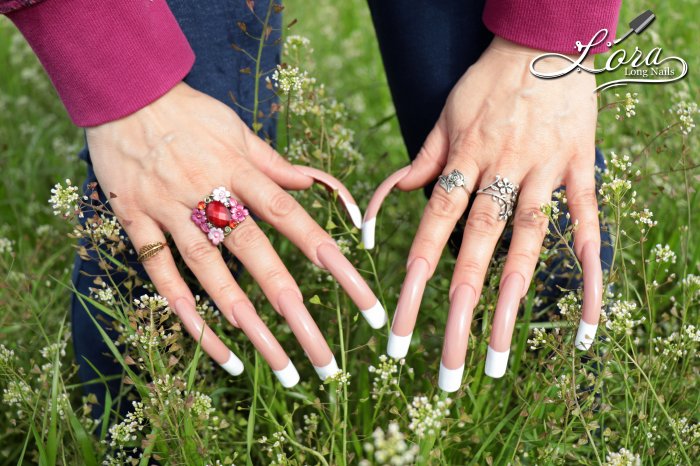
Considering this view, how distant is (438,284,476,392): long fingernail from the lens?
61.4 inches

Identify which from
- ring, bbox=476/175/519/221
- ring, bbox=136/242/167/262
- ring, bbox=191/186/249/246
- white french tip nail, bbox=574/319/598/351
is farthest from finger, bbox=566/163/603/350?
ring, bbox=136/242/167/262

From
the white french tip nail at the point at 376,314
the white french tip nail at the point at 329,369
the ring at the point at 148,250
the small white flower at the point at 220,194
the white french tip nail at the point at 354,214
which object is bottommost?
the white french tip nail at the point at 329,369

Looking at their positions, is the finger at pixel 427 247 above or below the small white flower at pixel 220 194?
below

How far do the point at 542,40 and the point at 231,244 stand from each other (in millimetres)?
886

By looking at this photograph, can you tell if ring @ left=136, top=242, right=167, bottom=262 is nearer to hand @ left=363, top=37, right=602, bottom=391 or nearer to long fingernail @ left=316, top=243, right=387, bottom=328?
long fingernail @ left=316, top=243, right=387, bottom=328

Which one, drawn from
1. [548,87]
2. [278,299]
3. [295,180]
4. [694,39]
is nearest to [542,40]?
[548,87]

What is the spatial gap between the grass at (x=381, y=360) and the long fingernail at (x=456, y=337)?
0.06 m

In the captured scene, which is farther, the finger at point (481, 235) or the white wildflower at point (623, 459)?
the finger at point (481, 235)

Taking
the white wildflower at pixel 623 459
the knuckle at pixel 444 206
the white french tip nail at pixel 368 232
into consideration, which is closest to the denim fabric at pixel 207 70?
the white french tip nail at pixel 368 232

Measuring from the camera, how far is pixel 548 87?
1.69 m

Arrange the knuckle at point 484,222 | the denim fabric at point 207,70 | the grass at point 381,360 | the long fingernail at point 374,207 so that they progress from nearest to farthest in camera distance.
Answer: the grass at point 381,360 < the knuckle at point 484,222 < the long fingernail at point 374,207 < the denim fabric at point 207,70

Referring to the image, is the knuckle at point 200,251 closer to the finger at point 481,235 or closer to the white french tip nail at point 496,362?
the finger at point 481,235

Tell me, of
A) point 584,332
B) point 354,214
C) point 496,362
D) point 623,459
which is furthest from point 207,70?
point 623,459

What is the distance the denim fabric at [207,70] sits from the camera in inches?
74.0
